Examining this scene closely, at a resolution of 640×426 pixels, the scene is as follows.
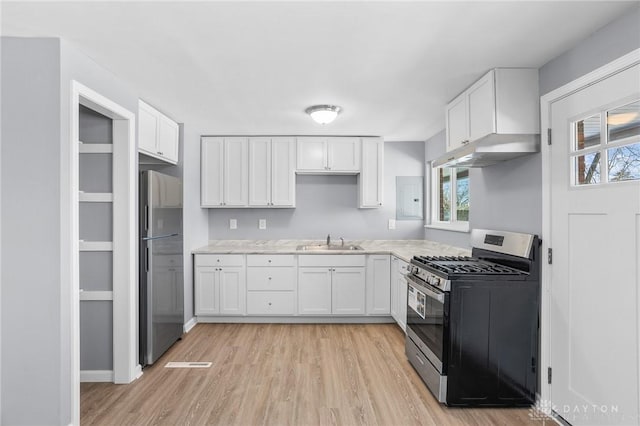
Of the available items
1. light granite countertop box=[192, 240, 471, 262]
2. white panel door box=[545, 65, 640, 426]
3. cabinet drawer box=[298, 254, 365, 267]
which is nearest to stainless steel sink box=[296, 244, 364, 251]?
light granite countertop box=[192, 240, 471, 262]

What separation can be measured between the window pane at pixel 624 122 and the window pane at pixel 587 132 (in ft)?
0.25

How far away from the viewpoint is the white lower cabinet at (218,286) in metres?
4.02

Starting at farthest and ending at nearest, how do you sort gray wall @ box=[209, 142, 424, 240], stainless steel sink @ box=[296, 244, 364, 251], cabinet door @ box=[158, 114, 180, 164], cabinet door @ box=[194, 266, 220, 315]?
gray wall @ box=[209, 142, 424, 240], stainless steel sink @ box=[296, 244, 364, 251], cabinet door @ box=[194, 266, 220, 315], cabinet door @ box=[158, 114, 180, 164]

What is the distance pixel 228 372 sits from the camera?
2842mm

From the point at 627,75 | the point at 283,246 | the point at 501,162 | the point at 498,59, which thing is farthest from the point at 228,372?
the point at 627,75

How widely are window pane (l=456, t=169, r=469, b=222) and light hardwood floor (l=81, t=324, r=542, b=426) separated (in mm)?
1631

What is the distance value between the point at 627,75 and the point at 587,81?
0.23m

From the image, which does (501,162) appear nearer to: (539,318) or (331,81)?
(539,318)

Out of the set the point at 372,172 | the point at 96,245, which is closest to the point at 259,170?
the point at 372,172

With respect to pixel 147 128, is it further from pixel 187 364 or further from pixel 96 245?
pixel 187 364

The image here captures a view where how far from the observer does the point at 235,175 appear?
14.3ft

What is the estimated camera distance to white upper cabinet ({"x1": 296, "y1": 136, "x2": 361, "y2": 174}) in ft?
14.4

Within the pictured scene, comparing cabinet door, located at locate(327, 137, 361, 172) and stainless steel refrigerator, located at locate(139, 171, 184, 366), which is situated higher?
cabinet door, located at locate(327, 137, 361, 172)

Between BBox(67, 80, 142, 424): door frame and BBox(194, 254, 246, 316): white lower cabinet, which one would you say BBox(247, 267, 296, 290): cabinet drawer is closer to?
BBox(194, 254, 246, 316): white lower cabinet
